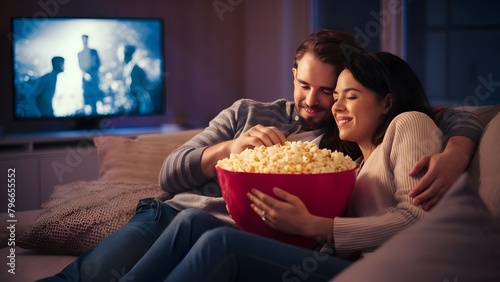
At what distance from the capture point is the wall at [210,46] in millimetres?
4949

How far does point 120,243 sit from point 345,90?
2.54ft

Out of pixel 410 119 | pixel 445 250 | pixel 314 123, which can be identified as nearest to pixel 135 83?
pixel 314 123

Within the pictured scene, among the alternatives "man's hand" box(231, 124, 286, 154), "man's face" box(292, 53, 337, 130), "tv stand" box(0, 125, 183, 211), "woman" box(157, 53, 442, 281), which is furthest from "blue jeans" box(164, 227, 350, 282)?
"tv stand" box(0, 125, 183, 211)

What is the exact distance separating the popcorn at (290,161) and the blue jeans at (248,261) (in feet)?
0.53

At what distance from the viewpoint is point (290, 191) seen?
156cm

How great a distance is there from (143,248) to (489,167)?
990 millimetres

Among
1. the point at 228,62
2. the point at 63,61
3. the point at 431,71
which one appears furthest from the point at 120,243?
the point at 228,62

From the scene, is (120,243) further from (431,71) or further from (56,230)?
(431,71)

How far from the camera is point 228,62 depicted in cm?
555

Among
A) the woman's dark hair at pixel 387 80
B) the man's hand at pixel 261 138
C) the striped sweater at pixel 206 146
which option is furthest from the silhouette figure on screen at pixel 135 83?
the woman's dark hair at pixel 387 80

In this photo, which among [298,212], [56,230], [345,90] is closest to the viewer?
[298,212]

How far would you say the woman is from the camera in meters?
1.54

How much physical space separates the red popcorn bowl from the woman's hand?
0.8 inches

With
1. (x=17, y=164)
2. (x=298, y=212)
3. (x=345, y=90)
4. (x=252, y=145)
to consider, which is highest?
(x=345, y=90)
